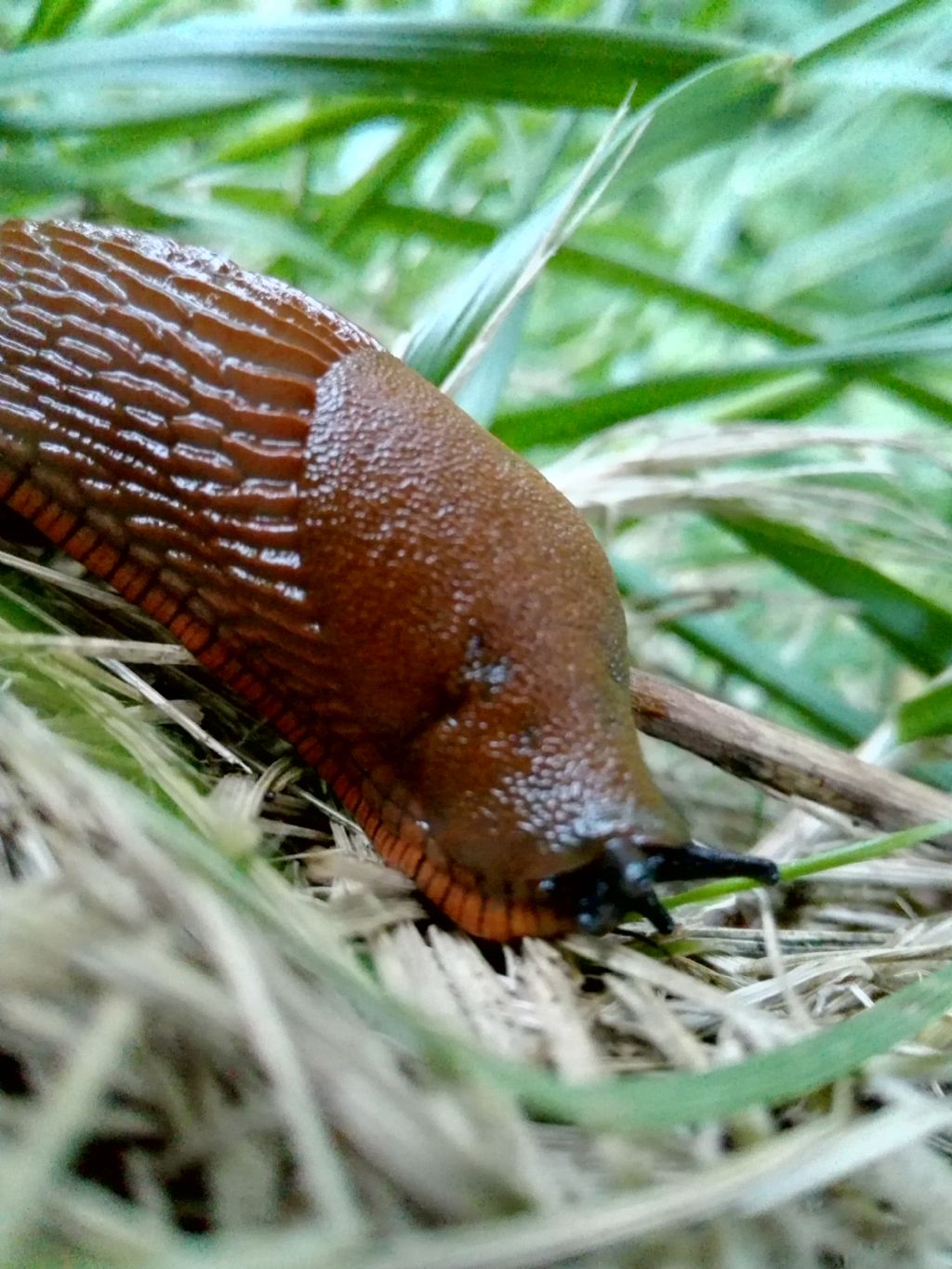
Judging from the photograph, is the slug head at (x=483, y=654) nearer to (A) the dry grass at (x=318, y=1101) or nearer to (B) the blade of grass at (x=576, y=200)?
(A) the dry grass at (x=318, y=1101)

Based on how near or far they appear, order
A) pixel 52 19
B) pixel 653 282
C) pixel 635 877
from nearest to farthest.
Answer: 1. pixel 635 877
2. pixel 52 19
3. pixel 653 282

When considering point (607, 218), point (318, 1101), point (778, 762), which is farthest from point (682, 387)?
point (318, 1101)

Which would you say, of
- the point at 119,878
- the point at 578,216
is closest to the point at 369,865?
the point at 119,878

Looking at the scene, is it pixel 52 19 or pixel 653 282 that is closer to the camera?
pixel 52 19

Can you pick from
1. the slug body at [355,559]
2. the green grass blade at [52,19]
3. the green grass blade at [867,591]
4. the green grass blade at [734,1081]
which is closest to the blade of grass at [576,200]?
the slug body at [355,559]

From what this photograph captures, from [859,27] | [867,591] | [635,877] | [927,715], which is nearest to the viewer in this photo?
[635,877]

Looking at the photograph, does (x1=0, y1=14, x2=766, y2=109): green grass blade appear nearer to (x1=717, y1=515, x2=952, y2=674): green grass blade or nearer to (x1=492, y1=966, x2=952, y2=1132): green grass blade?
(x1=717, y1=515, x2=952, y2=674): green grass blade

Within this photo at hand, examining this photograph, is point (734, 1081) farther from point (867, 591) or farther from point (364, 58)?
point (364, 58)
